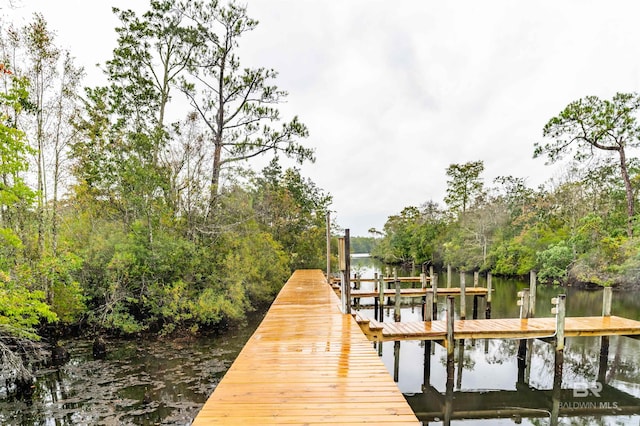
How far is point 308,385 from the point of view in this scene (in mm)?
3400

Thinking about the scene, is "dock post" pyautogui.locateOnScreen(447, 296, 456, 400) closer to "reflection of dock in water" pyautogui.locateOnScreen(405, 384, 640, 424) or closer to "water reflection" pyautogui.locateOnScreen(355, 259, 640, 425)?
"water reflection" pyautogui.locateOnScreen(355, 259, 640, 425)

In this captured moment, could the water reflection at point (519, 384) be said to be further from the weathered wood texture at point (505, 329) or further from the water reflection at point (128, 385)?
the water reflection at point (128, 385)

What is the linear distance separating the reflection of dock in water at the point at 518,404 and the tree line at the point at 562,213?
1505cm

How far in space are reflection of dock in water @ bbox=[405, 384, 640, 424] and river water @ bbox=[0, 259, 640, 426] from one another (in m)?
0.02

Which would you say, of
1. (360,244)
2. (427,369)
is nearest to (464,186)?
(427,369)

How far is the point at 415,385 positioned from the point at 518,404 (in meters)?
2.20

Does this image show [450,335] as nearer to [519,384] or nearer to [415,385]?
[415,385]

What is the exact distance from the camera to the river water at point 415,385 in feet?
21.6

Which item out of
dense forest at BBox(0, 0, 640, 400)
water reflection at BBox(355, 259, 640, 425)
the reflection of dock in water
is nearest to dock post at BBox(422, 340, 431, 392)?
water reflection at BBox(355, 259, 640, 425)

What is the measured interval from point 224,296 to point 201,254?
5.59 feet

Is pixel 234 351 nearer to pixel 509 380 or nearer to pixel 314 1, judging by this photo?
pixel 509 380

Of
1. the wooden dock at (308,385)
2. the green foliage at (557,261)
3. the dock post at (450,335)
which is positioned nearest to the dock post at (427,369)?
the dock post at (450,335)

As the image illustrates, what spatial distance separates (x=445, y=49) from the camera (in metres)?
14.8

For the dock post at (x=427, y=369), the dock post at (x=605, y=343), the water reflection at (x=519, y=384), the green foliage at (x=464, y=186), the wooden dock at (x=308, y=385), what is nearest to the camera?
the wooden dock at (x=308, y=385)
